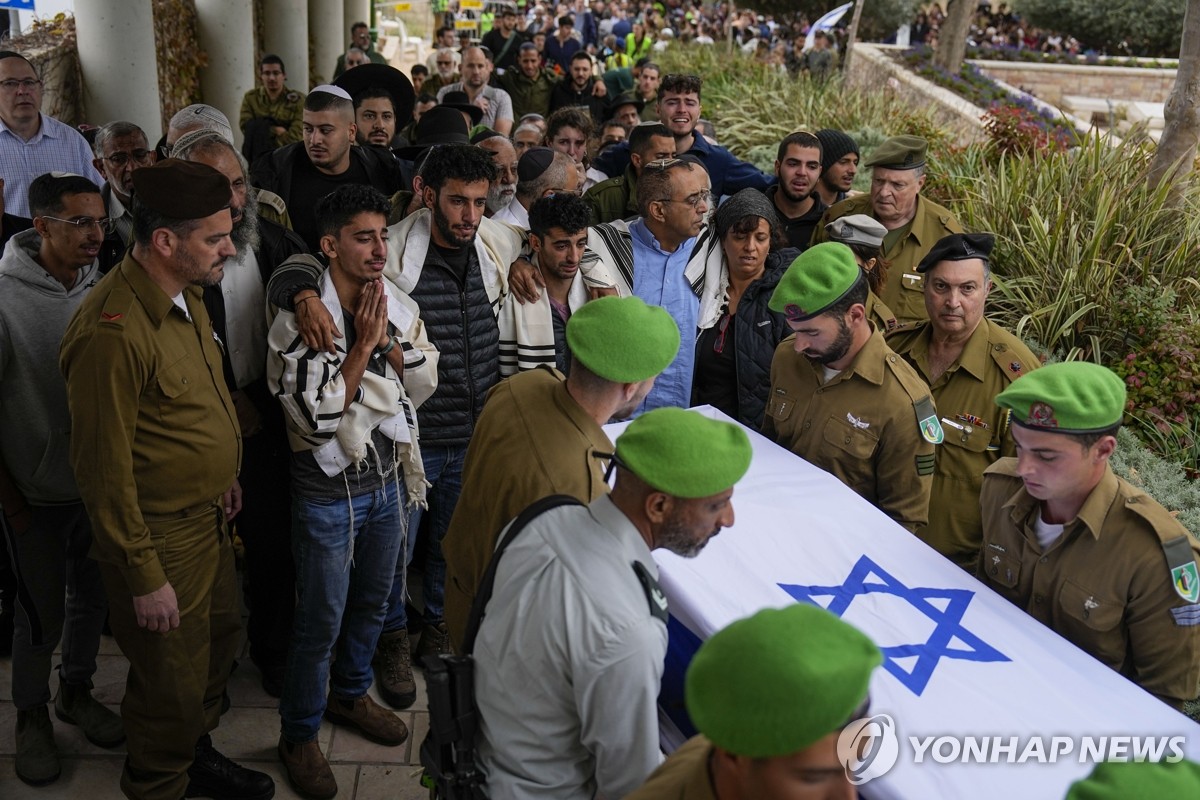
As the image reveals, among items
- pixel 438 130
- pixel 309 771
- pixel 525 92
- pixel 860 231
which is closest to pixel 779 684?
pixel 309 771

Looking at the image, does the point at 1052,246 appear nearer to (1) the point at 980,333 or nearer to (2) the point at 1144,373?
(2) the point at 1144,373

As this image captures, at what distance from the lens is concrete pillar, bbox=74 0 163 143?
8.05m

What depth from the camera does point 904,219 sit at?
5.09m

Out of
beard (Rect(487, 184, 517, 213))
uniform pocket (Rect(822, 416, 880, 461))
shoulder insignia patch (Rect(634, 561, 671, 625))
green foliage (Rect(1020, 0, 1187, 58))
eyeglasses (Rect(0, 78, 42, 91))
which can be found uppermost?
green foliage (Rect(1020, 0, 1187, 58))

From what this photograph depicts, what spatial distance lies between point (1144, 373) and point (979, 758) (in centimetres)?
376

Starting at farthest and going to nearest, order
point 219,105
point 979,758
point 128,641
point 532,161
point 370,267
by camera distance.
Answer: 1. point 219,105
2. point 532,161
3. point 370,267
4. point 128,641
5. point 979,758

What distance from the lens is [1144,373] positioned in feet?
17.4

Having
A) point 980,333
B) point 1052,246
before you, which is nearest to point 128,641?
point 980,333

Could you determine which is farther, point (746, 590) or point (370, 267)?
point (370, 267)

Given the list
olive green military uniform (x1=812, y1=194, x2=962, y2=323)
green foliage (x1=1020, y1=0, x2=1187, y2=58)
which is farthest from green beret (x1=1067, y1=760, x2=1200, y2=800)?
green foliage (x1=1020, y1=0, x2=1187, y2=58)

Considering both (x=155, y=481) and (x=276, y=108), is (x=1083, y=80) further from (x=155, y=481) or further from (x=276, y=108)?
(x=155, y=481)

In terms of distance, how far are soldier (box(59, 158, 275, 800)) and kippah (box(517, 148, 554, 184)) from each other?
6.90 ft

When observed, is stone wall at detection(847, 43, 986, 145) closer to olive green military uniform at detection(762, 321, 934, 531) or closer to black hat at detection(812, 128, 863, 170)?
black hat at detection(812, 128, 863, 170)

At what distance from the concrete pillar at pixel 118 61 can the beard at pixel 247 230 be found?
516 cm
